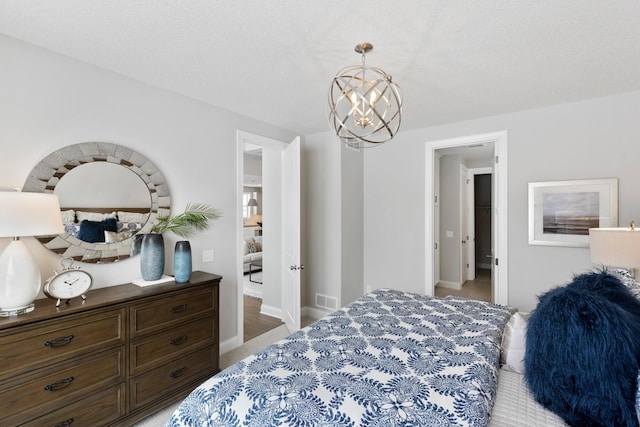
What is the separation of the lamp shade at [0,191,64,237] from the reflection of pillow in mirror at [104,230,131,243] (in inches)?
21.1

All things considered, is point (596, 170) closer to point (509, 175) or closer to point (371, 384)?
point (509, 175)

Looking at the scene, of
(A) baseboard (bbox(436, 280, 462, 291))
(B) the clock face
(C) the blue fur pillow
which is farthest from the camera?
(A) baseboard (bbox(436, 280, 462, 291))

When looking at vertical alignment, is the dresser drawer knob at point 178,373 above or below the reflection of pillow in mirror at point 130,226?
below

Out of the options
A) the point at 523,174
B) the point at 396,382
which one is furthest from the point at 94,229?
the point at 523,174

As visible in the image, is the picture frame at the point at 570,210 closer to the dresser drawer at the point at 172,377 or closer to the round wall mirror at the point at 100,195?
the dresser drawer at the point at 172,377

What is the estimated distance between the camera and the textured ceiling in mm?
1577

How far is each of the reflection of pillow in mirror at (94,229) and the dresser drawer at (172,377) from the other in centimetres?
102

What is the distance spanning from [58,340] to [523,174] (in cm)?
408

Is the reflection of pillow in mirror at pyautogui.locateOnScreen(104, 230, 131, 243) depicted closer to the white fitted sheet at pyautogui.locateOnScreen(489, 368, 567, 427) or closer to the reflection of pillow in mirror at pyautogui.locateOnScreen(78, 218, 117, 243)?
the reflection of pillow in mirror at pyautogui.locateOnScreen(78, 218, 117, 243)

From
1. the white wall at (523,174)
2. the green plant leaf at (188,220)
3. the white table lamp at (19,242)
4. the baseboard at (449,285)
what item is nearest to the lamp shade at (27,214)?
the white table lamp at (19,242)

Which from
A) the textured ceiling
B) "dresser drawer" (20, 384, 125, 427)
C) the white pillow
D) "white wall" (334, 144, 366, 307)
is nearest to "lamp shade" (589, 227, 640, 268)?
the white pillow

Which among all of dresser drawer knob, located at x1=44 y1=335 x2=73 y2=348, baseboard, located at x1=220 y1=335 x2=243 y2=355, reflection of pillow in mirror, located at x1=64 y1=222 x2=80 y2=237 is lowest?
baseboard, located at x1=220 y1=335 x2=243 y2=355

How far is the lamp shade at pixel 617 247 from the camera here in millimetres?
2072

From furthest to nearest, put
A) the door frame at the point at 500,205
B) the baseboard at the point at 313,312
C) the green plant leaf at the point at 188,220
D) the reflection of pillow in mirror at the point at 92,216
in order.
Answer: the baseboard at the point at 313,312 < the door frame at the point at 500,205 < the green plant leaf at the point at 188,220 < the reflection of pillow in mirror at the point at 92,216
